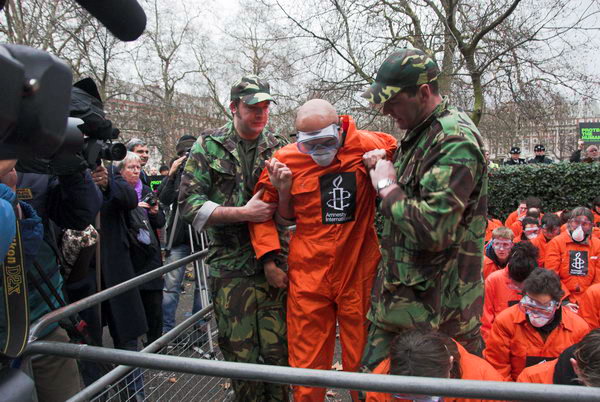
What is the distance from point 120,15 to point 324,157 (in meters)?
1.56

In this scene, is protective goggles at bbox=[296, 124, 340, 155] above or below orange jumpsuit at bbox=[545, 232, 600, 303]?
above

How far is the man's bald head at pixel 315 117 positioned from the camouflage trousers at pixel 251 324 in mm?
951

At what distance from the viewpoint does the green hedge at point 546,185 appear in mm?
10586

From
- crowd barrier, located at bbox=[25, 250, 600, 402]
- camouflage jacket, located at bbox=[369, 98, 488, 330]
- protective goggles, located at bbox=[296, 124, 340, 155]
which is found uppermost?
protective goggles, located at bbox=[296, 124, 340, 155]

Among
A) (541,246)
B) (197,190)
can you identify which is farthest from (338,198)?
(541,246)

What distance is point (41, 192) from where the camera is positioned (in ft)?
9.02

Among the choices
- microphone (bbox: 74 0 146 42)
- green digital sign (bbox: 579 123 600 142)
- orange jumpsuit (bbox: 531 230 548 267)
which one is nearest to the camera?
microphone (bbox: 74 0 146 42)

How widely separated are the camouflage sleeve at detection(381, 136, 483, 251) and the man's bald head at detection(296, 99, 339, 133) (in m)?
0.67

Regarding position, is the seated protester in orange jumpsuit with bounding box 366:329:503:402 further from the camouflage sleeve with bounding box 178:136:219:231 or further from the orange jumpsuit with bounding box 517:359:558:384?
the camouflage sleeve with bounding box 178:136:219:231

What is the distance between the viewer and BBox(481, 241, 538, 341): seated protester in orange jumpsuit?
13.6ft

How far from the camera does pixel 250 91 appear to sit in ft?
9.07

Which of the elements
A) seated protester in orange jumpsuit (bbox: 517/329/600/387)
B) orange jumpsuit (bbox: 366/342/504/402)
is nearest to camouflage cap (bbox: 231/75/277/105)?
orange jumpsuit (bbox: 366/342/504/402)

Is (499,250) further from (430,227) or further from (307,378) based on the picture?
(307,378)

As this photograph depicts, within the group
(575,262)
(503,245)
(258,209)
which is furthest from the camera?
(575,262)
